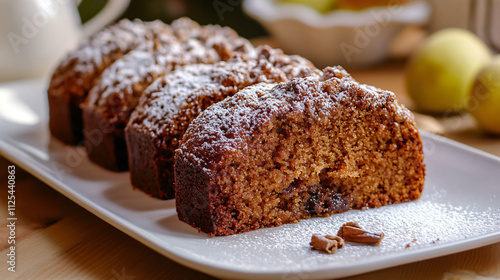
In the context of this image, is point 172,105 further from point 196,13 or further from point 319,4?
point 196,13

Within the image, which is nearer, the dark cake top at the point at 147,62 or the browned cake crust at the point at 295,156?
the browned cake crust at the point at 295,156

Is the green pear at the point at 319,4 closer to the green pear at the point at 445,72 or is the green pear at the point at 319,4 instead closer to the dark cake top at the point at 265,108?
the green pear at the point at 445,72

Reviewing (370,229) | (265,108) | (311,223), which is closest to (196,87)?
(265,108)

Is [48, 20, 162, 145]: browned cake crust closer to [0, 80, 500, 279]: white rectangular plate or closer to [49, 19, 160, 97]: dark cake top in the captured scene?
[49, 19, 160, 97]: dark cake top

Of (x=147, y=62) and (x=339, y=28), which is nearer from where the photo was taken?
(x=147, y=62)

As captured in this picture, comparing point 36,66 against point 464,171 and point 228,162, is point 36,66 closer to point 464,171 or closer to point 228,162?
point 228,162

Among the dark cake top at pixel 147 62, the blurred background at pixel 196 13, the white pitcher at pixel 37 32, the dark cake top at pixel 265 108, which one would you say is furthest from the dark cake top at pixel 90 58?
the blurred background at pixel 196 13

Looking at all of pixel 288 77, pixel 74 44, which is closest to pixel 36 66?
pixel 74 44
